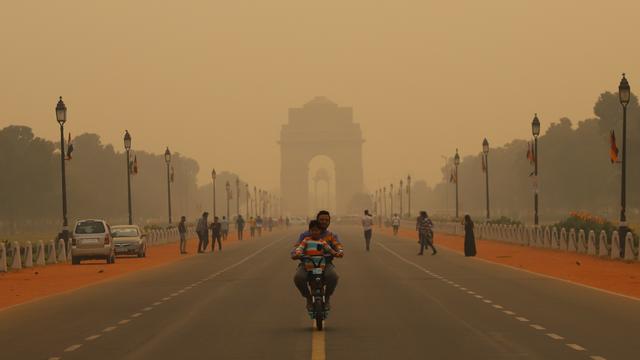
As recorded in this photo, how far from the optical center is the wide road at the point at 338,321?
48.5 feet

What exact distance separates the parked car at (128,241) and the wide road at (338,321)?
1807 cm

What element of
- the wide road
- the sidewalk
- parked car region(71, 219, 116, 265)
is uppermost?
parked car region(71, 219, 116, 265)

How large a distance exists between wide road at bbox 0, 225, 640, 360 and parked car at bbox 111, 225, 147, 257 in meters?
18.1

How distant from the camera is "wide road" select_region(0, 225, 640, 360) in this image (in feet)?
48.5

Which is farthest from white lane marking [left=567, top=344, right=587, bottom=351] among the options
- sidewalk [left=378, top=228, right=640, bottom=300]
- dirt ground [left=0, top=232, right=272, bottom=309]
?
dirt ground [left=0, top=232, right=272, bottom=309]

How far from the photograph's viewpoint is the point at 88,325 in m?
18.8

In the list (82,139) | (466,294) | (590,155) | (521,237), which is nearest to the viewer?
(466,294)

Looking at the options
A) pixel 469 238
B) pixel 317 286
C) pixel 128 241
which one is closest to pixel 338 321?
pixel 317 286

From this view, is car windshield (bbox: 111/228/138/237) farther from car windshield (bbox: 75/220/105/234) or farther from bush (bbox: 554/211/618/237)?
bush (bbox: 554/211/618/237)

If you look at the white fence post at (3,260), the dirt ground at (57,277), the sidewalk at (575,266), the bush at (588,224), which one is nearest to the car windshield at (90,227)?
the dirt ground at (57,277)

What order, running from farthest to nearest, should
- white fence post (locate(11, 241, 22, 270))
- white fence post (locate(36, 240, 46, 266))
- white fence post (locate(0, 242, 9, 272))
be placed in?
white fence post (locate(36, 240, 46, 266)), white fence post (locate(11, 241, 22, 270)), white fence post (locate(0, 242, 9, 272))

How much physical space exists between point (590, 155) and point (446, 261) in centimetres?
8519

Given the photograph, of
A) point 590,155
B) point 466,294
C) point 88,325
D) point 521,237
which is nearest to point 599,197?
point 590,155

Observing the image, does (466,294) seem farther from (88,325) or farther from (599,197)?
(599,197)
